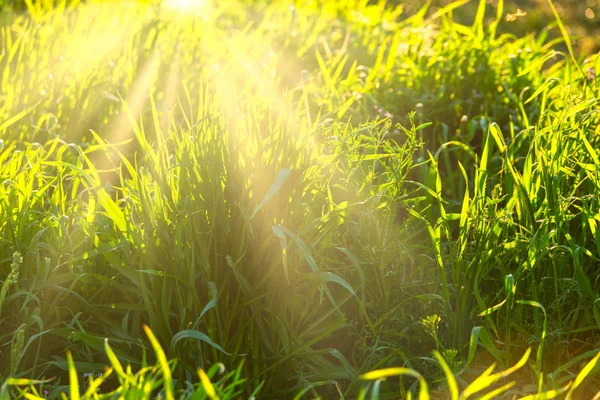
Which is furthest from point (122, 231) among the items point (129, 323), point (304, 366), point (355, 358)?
point (355, 358)

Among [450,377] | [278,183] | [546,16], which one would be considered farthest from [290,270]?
[546,16]

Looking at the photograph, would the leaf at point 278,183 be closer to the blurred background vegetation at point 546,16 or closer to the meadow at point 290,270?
the meadow at point 290,270

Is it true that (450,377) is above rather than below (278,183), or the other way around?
below

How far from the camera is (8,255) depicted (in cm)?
189

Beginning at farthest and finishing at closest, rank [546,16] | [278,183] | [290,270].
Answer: [546,16], [290,270], [278,183]

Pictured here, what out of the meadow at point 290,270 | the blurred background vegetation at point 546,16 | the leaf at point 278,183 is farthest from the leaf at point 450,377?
the blurred background vegetation at point 546,16

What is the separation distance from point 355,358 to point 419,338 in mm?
189

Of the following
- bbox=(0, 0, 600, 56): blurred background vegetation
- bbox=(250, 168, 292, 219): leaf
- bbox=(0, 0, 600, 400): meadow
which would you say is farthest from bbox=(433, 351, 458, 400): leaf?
bbox=(0, 0, 600, 56): blurred background vegetation

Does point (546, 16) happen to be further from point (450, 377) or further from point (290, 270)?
point (450, 377)

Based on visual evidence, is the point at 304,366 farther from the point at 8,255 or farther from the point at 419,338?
the point at 8,255

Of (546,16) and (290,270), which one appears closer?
(290,270)

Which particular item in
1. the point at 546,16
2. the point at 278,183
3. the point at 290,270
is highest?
the point at 278,183

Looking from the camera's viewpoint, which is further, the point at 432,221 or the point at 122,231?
the point at 432,221

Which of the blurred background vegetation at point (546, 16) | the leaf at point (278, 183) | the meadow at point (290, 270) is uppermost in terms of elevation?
the leaf at point (278, 183)
